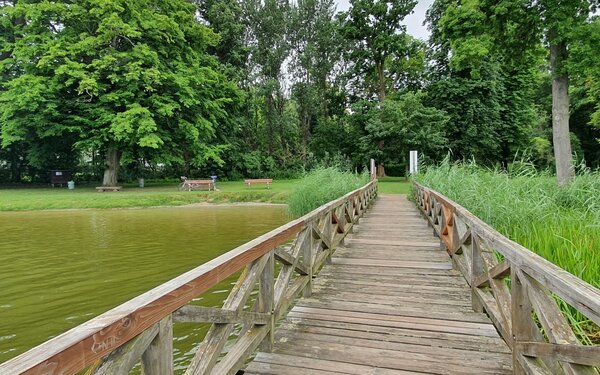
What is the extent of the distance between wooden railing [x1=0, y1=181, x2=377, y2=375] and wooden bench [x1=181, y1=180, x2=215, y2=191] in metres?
15.8

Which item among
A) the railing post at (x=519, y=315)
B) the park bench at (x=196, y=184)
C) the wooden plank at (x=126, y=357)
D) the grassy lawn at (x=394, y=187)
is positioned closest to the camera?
the wooden plank at (x=126, y=357)

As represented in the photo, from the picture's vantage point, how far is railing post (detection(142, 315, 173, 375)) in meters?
1.48

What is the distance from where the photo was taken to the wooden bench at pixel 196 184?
18781 mm

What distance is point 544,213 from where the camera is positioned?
4.64 metres

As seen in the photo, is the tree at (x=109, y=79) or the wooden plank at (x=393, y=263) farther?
the tree at (x=109, y=79)

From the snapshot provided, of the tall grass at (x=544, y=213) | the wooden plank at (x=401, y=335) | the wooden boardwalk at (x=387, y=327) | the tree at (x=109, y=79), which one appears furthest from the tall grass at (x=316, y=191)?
the tree at (x=109, y=79)

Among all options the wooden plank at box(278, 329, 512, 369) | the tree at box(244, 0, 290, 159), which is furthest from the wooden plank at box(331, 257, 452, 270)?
the tree at box(244, 0, 290, 159)

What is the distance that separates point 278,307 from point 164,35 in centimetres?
2132

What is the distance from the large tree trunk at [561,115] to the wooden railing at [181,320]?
10.2m

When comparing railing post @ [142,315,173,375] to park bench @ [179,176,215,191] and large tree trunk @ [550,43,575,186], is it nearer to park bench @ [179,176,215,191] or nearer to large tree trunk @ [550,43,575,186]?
large tree trunk @ [550,43,575,186]

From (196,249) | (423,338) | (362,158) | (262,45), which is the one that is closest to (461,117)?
(362,158)

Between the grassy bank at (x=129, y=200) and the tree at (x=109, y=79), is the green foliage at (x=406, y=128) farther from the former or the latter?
the tree at (x=109, y=79)

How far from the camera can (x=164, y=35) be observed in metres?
20.3

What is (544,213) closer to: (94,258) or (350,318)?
(350,318)
